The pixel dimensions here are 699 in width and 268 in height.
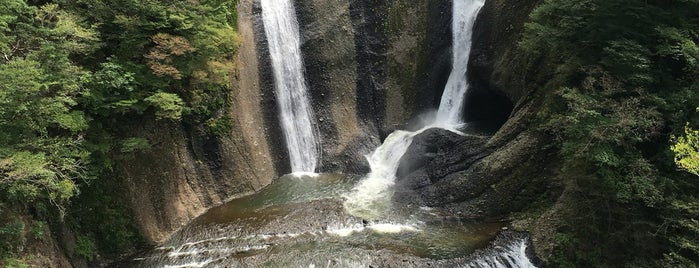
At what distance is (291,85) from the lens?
19812mm

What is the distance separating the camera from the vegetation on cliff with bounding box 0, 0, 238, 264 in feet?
28.0

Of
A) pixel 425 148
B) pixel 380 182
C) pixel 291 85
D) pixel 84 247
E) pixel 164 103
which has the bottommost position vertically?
pixel 380 182

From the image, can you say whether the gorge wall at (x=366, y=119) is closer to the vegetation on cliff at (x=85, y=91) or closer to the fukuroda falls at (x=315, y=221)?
the fukuroda falls at (x=315, y=221)

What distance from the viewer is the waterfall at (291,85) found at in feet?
63.5

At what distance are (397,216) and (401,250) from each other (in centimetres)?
227

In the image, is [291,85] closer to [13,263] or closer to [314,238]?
[314,238]

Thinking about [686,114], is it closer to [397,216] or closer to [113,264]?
[397,216]

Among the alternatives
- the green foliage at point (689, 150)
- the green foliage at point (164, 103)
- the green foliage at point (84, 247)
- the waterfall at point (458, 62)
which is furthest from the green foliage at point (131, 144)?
the waterfall at point (458, 62)

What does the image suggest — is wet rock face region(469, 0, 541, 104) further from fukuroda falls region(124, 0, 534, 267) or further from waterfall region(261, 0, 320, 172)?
waterfall region(261, 0, 320, 172)

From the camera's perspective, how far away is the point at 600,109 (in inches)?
397

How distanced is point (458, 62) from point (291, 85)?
8.86 metres

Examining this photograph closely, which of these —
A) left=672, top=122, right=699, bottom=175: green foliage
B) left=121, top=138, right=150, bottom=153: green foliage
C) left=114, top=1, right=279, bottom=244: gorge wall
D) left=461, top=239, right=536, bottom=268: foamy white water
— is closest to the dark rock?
left=461, top=239, right=536, bottom=268: foamy white water

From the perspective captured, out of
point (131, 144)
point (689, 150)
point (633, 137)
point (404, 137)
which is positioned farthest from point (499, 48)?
point (131, 144)

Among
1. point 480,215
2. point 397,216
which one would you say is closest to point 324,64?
point 397,216
